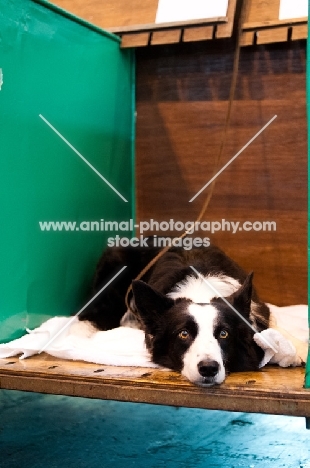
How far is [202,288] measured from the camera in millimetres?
2668

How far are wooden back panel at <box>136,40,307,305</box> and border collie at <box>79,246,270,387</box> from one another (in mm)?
419

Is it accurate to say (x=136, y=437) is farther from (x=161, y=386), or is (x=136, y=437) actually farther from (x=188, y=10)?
(x=188, y=10)

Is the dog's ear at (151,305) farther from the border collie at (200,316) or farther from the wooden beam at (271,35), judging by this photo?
the wooden beam at (271,35)

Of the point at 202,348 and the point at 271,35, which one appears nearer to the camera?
the point at 202,348

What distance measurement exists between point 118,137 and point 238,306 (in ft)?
4.61

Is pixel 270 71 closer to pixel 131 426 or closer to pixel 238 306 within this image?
pixel 238 306

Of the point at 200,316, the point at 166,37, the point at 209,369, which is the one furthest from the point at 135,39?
the point at 209,369

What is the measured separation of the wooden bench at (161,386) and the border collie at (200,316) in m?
0.06

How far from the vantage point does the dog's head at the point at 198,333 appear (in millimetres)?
2121

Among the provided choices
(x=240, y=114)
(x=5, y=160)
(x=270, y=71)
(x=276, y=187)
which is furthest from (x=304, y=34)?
(x=5, y=160)

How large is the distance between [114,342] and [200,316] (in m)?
0.51

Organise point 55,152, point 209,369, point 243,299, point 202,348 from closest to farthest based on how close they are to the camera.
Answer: point 209,369, point 202,348, point 243,299, point 55,152

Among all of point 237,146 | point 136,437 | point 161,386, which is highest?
point 237,146

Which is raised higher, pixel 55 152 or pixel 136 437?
pixel 55 152
